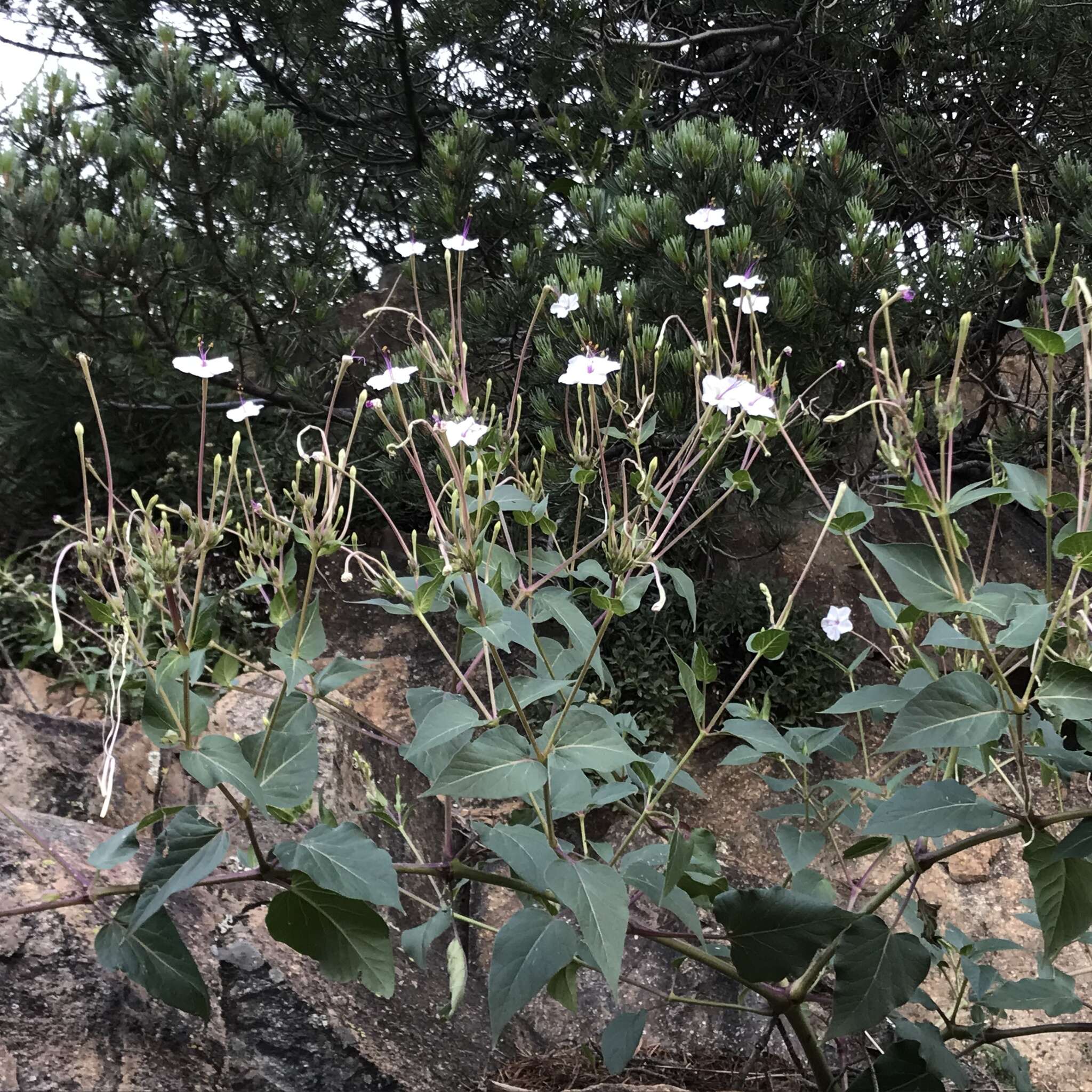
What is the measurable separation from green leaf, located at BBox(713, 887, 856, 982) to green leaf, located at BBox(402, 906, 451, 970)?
1.06 feet

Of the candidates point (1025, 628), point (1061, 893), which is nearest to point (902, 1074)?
point (1061, 893)

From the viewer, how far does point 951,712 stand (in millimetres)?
859

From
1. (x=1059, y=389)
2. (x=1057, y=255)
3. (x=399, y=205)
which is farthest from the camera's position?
(x=399, y=205)

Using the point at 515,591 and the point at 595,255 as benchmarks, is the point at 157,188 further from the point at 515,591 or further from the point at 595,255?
the point at 515,591

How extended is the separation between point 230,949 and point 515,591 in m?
0.76

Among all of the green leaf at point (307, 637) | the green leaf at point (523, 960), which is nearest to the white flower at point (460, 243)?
the green leaf at point (307, 637)

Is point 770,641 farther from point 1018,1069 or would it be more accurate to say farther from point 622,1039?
point 1018,1069

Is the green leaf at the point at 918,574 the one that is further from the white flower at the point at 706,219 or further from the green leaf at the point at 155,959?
the green leaf at the point at 155,959

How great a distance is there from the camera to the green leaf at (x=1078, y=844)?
837 mm

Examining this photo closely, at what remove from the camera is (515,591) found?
1318 millimetres

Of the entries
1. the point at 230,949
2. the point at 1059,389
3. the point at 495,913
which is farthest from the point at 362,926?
the point at 1059,389

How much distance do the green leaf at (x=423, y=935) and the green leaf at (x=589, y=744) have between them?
276 mm

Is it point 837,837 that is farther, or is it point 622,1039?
point 837,837

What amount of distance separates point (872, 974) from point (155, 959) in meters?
0.76
